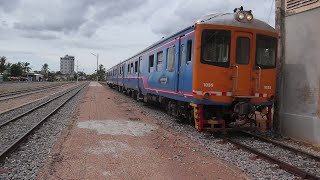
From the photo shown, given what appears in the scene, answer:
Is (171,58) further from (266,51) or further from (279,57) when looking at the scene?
(279,57)

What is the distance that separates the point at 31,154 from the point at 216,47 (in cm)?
536

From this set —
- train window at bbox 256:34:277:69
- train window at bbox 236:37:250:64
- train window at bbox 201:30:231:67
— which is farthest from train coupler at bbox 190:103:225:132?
train window at bbox 256:34:277:69

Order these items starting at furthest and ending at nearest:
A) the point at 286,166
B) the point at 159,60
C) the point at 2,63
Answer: the point at 2,63 < the point at 159,60 < the point at 286,166

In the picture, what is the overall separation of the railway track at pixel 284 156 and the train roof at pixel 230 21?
2988 mm

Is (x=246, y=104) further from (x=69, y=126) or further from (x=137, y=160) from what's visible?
(x=69, y=126)

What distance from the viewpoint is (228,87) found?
35.9 feet

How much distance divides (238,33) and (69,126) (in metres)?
6.07

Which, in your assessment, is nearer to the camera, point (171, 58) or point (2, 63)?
point (171, 58)

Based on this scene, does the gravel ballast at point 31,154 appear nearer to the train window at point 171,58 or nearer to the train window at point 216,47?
the train window at point 171,58

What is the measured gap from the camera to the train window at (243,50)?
11.1 m

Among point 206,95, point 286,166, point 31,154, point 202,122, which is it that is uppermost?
point 206,95

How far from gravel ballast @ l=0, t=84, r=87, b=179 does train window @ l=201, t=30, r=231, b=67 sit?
451 cm

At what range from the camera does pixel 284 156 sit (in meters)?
8.62

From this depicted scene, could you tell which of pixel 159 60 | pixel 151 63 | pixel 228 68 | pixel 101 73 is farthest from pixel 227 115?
pixel 101 73
